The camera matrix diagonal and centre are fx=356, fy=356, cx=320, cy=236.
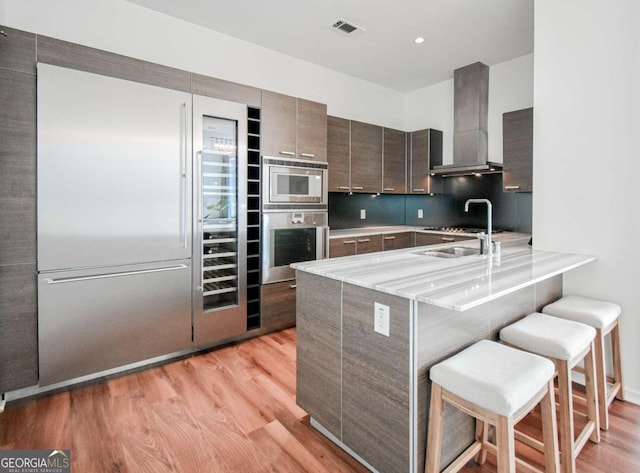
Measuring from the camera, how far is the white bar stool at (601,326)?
1.99 metres

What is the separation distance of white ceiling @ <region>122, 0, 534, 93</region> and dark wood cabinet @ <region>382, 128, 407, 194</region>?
0.83 metres

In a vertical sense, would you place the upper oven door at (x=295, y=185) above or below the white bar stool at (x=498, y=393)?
above

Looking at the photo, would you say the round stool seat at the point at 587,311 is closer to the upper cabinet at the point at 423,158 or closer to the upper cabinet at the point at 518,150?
the upper cabinet at the point at 518,150

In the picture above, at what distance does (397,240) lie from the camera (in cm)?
449

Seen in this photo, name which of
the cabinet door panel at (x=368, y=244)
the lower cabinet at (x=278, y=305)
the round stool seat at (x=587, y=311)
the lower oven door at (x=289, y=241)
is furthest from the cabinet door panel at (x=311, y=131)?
the round stool seat at (x=587, y=311)

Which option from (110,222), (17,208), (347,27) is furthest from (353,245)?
(17,208)

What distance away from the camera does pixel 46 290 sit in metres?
2.27

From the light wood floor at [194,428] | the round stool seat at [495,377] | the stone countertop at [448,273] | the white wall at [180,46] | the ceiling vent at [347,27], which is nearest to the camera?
the round stool seat at [495,377]

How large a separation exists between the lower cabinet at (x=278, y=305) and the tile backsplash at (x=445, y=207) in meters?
1.33

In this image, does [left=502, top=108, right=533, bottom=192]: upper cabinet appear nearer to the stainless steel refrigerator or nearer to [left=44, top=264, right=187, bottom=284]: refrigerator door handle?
the stainless steel refrigerator

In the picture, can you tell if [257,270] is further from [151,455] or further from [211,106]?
[151,455]

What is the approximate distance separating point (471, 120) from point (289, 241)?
2.67 metres

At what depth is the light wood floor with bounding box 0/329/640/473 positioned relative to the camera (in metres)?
1.73

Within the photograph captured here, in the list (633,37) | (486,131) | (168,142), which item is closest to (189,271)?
(168,142)
